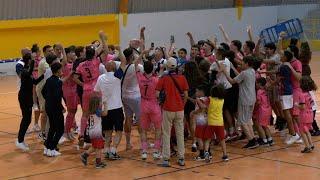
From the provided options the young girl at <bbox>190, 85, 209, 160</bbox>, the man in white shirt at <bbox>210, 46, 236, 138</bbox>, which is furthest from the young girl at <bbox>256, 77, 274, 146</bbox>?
the young girl at <bbox>190, 85, 209, 160</bbox>

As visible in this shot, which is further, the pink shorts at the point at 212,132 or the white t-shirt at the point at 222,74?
the white t-shirt at the point at 222,74

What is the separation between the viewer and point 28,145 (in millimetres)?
10594

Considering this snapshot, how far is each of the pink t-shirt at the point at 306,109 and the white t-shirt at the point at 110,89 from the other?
310cm

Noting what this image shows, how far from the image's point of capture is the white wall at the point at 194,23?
27.1 m

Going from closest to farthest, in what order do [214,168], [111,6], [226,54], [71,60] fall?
[214,168], [226,54], [71,60], [111,6]

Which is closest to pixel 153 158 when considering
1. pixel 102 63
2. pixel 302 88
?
→ pixel 102 63

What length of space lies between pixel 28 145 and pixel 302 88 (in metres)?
5.13

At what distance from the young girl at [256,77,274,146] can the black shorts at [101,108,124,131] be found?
259 cm

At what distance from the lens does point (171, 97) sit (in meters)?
8.51

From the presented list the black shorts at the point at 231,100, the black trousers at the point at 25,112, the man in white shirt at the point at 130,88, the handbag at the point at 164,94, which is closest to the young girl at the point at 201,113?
the handbag at the point at 164,94

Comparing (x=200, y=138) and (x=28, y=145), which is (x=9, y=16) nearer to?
(x=28, y=145)

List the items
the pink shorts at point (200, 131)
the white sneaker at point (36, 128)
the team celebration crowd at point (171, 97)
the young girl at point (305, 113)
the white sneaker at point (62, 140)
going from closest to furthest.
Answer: the team celebration crowd at point (171, 97) < the pink shorts at point (200, 131) < the young girl at point (305, 113) < the white sneaker at point (62, 140) < the white sneaker at point (36, 128)

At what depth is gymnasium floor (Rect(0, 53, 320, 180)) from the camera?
27.2ft

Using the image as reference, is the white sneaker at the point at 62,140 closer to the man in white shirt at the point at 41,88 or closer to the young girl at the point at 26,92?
the man in white shirt at the point at 41,88
